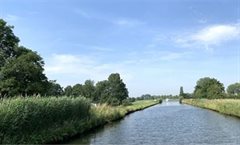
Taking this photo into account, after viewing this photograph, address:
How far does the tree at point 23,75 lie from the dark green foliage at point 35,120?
59.1 ft

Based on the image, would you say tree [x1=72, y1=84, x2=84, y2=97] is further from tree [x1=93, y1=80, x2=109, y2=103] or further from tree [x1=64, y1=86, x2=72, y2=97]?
tree [x1=93, y1=80, x2=109, y2=103]

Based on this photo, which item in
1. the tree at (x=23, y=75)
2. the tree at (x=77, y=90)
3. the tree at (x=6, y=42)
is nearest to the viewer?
the tree at (x=23, y=75)

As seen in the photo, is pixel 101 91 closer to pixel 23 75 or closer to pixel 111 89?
pixel 111 89

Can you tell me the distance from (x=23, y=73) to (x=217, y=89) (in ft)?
282

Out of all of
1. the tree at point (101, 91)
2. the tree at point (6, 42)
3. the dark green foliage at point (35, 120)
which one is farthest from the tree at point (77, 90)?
the dark green foliage at point (35, 120)

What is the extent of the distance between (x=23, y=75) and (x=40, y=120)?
26.7 meters

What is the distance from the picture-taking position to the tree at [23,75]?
49.3 meters

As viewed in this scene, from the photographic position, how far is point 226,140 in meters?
26.6

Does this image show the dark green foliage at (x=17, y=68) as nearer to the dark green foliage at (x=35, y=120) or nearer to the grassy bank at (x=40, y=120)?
the grassy bank at (x=40, y=120)

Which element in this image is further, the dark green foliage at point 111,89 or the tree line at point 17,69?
the dark green foliage at point 111,89

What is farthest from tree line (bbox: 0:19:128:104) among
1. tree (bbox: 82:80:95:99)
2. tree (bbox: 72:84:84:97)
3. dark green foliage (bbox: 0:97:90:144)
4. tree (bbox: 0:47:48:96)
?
tree (bbox: 72:84:84:97)

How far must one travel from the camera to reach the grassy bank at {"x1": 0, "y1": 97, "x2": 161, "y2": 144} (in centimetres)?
2169

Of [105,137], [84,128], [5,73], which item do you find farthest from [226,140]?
[5,73]

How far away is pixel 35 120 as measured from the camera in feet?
82.2
